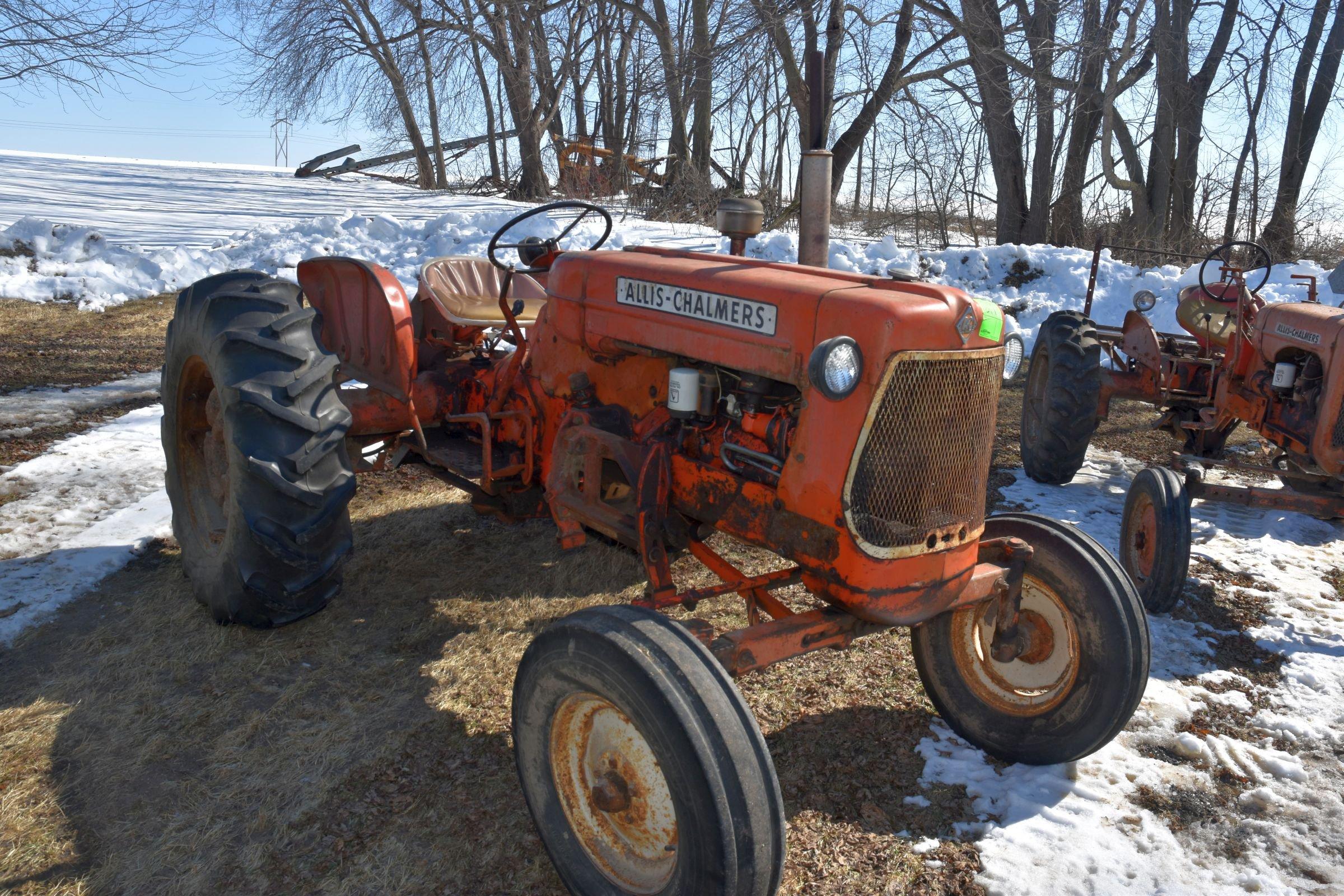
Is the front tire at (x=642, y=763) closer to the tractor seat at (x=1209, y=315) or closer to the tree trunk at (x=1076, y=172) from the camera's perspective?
the tractor seat at (x=1209, y=315)

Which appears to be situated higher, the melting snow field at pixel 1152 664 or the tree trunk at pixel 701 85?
the tree trunk at pixel 701 85

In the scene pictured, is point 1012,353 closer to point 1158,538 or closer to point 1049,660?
point 1049,660

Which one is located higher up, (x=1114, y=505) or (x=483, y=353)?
(x=483, y=353)

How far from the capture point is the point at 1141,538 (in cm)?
416

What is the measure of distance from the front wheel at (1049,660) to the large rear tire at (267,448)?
1987 millimetres

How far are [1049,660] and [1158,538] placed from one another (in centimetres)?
135

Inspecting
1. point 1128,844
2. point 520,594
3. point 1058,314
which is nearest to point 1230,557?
point 1058,314

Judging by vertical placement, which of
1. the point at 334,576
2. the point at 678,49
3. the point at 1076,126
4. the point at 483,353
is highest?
the point at 678,49

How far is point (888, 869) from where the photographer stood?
2354mm

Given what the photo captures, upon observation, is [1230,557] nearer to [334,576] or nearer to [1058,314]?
[1058,314]

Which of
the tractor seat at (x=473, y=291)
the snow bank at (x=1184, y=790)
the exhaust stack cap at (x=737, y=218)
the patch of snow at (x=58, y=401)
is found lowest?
the snow bank at (x=1184, y=790)

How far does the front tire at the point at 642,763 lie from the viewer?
74.5 inches

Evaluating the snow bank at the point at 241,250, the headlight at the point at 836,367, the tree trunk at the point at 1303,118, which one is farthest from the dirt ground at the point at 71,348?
the tree trunk at the point at 1303,118

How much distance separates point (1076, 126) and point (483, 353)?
43.2ft
